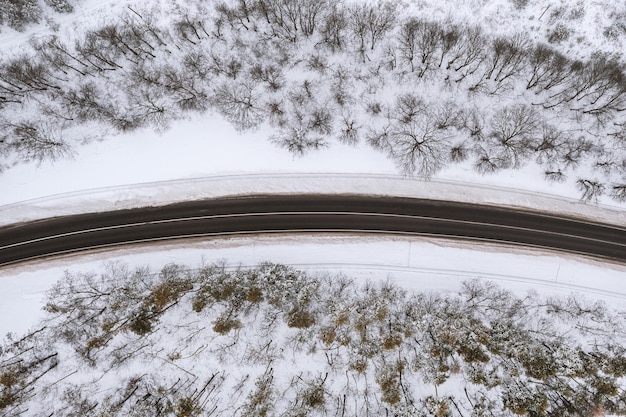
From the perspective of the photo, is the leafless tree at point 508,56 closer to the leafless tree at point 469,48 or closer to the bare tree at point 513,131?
the leafless tree at point 469,48

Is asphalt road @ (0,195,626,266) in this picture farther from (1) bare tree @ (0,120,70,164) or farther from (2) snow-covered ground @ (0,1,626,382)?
(1) bare tree @ (0,120,70,164)

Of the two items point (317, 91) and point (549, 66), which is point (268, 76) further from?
point (549, 66)

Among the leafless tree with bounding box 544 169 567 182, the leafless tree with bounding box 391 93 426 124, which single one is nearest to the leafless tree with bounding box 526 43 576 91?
the leafless tree with bounding box 544 169 567 182

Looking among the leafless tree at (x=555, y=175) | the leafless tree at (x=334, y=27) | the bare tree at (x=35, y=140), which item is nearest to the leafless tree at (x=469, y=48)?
the leafless tree at (x=334, y=27)

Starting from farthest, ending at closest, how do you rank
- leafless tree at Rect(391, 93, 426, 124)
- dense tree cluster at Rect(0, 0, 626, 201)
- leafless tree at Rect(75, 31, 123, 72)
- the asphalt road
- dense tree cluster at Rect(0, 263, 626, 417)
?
the asphalt road
leafless tree at Rect(391, 93, 426, 124)
dense tree cluster at Rect(0, 0, 626, 201)
leafless tree at Rect(75, 31, 123, 72)
dense tree cluster at Rect(0, 263, 626, 417)

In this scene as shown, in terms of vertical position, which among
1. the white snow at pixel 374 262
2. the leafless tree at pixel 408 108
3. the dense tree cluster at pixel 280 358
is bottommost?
the dense tree cluster at pixel 280 358

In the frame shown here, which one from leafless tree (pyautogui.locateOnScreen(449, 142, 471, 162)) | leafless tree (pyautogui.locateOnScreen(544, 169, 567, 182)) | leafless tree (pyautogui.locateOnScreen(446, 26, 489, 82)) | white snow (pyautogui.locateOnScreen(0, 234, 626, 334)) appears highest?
leafless tree (pyautogui.locateOnScreen(446, 26, 489, 82))

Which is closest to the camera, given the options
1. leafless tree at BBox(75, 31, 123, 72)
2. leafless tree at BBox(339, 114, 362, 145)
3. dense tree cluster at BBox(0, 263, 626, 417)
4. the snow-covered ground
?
dense tree cluster at BBox(0, 263, 626, 417)

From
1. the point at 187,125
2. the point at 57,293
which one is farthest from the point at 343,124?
the point at 57,293
